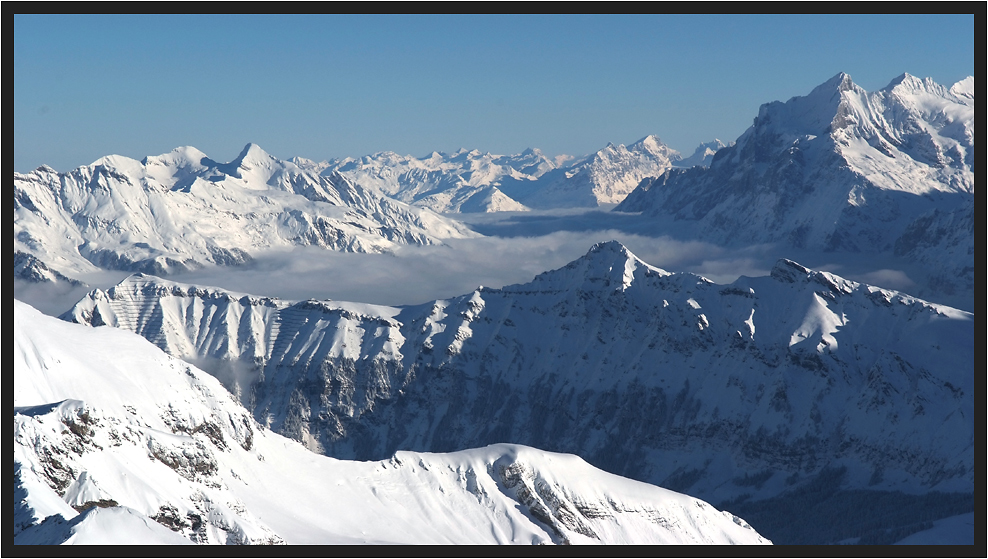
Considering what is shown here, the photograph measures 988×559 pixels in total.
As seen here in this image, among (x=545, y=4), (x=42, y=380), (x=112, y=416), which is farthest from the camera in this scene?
(x=42, y=380)

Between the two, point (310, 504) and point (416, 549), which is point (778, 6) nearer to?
point (416, 549)

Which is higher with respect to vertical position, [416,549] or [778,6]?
[778,6]

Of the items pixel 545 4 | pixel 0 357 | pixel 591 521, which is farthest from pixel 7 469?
pixel 591 521

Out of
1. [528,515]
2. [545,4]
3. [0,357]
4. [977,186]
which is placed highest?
[545,4]

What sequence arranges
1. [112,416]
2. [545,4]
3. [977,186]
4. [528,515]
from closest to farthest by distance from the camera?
[545,4] → [977,186] → [112,416] → [528,515]

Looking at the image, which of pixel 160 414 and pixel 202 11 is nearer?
pixel 202 11

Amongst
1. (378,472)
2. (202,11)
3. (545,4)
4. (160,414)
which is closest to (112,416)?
(160,414)
